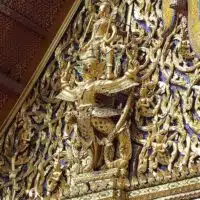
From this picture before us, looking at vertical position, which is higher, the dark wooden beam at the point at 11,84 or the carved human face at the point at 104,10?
the carved human face at the point at 104,10

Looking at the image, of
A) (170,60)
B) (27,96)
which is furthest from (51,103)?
(170,60)

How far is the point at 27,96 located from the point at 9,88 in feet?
0.34

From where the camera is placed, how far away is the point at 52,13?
409 cm

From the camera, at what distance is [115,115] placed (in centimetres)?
347

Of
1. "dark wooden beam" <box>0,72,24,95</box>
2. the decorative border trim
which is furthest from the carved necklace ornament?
"dark wooden beam" <box>0,72,24,95</box>

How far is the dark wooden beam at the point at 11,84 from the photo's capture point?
4005mm

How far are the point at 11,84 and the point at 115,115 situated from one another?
0.81m

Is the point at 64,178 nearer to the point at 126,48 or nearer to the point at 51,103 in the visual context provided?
→ the point at 51,103

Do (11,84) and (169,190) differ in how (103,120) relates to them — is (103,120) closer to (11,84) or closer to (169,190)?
(169,190)

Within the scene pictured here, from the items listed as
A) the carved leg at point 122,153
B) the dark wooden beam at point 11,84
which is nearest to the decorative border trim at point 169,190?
the carved leg at point 122,153

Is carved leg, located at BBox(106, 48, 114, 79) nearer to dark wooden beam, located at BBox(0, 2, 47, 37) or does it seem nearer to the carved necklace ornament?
the carved necklace ornament

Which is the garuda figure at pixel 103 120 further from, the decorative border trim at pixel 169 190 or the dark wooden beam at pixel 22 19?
the dark wooden beam at pixel 22 19

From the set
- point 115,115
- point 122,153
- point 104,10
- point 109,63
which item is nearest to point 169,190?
point 122,153

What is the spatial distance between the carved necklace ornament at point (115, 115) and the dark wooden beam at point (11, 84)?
0.37 ft
